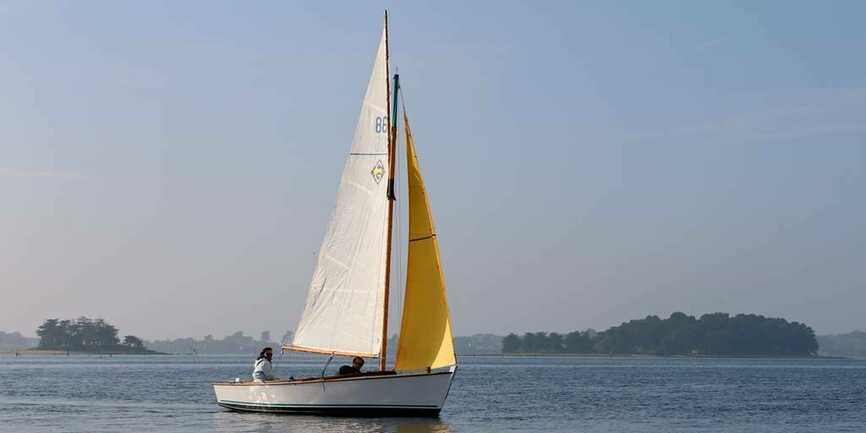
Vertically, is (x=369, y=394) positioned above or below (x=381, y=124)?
below

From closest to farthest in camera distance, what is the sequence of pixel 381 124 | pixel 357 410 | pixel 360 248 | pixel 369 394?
pixel 369 394 < pixel 357 410 < pixel 381 124 < pixel 360 248

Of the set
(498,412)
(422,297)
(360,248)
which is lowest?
(498,412)

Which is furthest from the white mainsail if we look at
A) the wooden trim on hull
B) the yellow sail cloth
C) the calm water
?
the calm water

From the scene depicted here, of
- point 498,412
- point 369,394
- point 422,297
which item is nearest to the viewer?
point 369,394

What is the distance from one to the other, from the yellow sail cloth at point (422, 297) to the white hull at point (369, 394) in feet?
2.41

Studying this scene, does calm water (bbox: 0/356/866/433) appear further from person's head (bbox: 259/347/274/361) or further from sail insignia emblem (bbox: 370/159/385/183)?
sail insignia emblem (bbox: 370/159/385/183)

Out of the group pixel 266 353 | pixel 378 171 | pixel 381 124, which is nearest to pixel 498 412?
pixel 266 353

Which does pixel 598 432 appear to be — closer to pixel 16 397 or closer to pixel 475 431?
pixel 475 431

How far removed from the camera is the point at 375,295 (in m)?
43.9

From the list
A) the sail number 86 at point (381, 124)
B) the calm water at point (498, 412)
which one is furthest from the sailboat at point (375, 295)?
the calm water at point (498, 412)

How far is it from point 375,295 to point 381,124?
20.2 ft

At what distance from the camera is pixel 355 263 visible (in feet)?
145

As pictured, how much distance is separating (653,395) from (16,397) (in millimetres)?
36459

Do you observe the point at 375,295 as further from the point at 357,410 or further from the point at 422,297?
the point at 357,410
